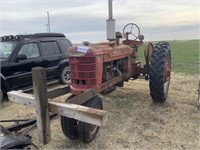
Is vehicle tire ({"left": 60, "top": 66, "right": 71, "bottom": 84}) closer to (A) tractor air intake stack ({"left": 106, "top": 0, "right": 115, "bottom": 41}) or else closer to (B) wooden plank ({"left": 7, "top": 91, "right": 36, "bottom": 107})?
(A) tractor air intake stack ({"left": 106, "top": 0, "right": 115, "bottom": 41})

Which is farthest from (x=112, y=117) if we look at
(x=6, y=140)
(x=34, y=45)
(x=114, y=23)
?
(x=34, y=45)

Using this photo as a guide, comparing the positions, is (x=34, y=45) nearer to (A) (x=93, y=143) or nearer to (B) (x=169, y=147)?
(A) (x=93, y=143)

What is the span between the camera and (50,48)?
8359 mm

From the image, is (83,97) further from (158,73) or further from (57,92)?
(158,73)

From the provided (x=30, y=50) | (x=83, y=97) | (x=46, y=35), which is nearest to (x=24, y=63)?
(x=30, y=50)

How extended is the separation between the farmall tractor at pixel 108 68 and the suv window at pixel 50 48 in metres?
2.64

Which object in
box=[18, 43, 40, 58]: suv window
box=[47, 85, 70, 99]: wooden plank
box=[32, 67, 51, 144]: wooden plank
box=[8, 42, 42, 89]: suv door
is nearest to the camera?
box=[32, 67, 51, 144]: wooden plank

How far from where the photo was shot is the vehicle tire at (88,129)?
405cm

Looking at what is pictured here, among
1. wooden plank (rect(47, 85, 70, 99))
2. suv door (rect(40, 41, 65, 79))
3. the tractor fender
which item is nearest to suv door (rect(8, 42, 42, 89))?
the tractor fender

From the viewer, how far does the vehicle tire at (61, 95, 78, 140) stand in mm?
4211

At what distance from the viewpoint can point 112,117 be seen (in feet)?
17.9

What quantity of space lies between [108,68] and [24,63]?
118 inches

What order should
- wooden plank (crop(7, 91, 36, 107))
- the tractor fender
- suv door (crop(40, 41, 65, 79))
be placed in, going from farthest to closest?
suv door (crop(40, 41, 65, 79)) → the tractor fender → wooden plank (crop(7, 91, 36, 107))

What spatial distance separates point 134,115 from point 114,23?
197 centimetres
